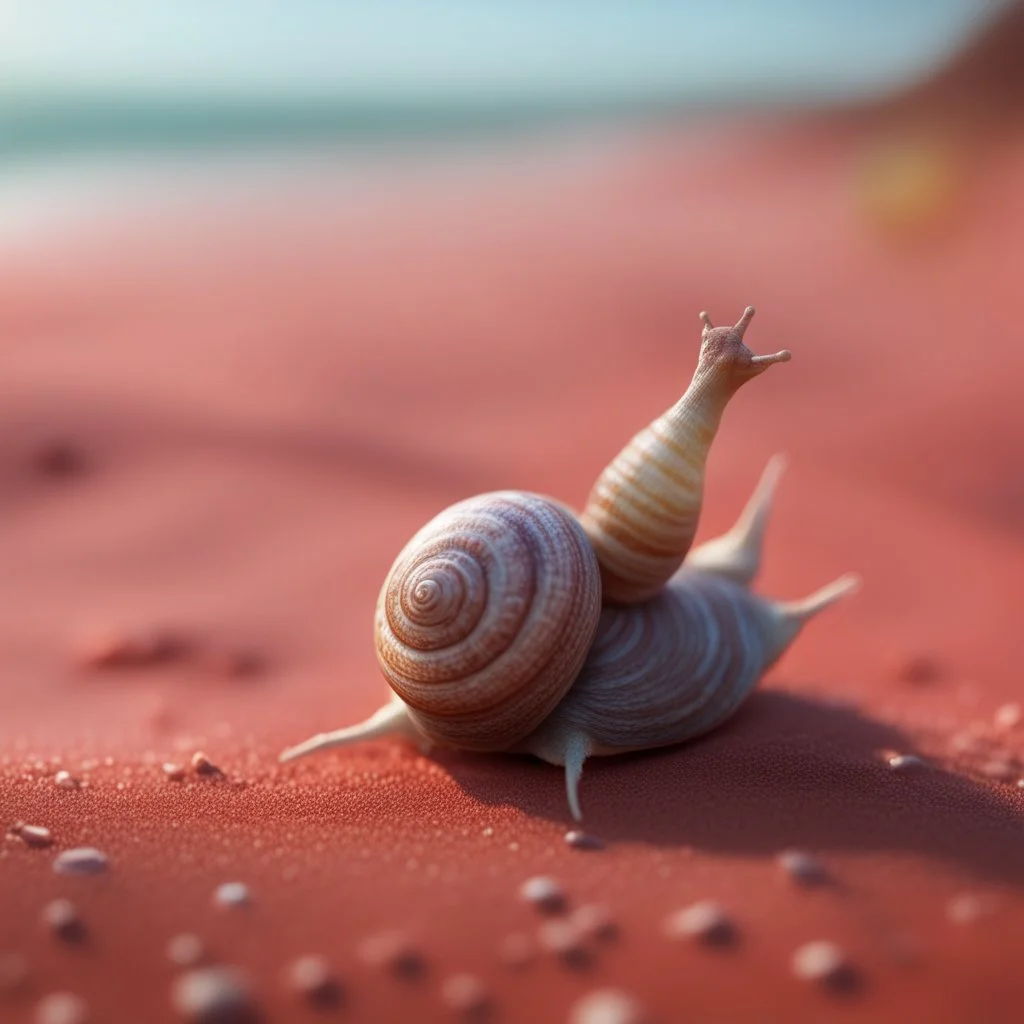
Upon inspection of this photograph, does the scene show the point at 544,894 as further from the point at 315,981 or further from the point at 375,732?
the point at 375,732

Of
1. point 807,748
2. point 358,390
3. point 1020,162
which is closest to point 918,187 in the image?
point 1020,162

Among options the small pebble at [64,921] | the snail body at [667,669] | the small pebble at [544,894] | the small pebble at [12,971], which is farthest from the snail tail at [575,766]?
the small pebble at [12,971]

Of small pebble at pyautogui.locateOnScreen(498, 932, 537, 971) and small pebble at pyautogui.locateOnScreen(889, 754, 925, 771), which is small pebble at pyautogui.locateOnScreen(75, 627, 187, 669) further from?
small pebble at pyautogui.locateOnScreen(889, 754, 925, 771)

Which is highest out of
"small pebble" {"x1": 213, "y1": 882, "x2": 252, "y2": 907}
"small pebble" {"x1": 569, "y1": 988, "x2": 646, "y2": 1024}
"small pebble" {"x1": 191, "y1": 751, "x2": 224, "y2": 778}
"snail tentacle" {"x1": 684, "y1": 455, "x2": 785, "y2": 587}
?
"snail tentacle" {"x1": 684, "y1": 455, "x2": 785, "y2": 587}

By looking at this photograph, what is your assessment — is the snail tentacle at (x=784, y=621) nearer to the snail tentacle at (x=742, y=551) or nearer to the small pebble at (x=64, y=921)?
the snail tentacle at (x=742, y=551)

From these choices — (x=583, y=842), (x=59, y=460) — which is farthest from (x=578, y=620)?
(x=59, y=460)

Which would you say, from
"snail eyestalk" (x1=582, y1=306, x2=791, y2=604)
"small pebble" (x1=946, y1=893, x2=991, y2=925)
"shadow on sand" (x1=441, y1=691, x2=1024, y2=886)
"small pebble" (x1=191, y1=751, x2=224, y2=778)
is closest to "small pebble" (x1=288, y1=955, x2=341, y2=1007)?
"shadow on sand" (x1=441, y1=691, x2=1024, y2=886)

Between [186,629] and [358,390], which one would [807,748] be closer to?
[186,629]
